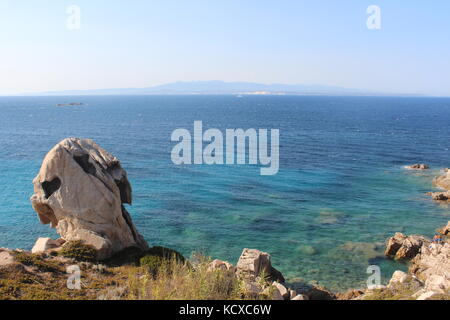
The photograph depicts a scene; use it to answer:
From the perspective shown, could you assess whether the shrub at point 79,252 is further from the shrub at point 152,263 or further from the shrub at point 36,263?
the shrub at point 152,263

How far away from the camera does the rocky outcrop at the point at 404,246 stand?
1355 inches

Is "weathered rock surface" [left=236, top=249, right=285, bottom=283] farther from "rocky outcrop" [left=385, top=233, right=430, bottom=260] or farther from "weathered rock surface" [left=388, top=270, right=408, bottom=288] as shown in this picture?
"rocky outcrop" [left=385, top=233, right=430, bottom=260]

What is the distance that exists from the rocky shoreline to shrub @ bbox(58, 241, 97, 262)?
2.2 inches

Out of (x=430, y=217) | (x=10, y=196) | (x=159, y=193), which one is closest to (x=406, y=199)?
(x=430, y=217)

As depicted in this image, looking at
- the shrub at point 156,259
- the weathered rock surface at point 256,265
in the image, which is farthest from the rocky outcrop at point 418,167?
the shrub at point 156,259

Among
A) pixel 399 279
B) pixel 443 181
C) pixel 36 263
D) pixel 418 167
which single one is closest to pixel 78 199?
pixel 36 263

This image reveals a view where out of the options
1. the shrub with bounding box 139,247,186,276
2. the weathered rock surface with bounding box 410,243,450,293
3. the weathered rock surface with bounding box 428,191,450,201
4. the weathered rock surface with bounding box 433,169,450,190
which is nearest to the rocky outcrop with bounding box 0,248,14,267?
the shrub with bounding box 139,247,186,276

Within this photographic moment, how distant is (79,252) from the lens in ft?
72.9

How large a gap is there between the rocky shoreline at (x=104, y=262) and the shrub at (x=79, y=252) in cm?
5

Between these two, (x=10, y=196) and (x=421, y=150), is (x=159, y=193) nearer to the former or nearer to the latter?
(x=10, y=196)

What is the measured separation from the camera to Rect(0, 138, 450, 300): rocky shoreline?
16453 millimetres

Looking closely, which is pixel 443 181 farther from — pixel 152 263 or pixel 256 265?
pixel 152 263

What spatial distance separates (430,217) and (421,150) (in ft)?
165

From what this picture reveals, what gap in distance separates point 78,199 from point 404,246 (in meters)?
28.5
